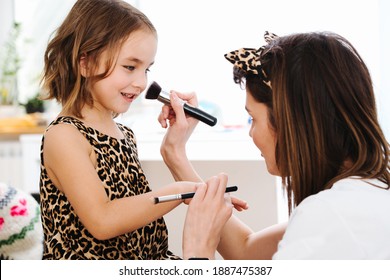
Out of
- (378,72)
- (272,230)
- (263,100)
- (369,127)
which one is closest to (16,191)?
(272,230)

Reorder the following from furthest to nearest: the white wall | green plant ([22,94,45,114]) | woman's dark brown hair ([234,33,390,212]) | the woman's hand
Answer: the white wall < green plant ([22,94,45,114]) < the woman's hand < woman's dark brown hair ([234,33,390,212])

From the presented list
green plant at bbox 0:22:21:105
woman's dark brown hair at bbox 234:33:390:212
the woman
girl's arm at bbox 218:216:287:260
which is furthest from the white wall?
woman's dark brown hair at bbox 234:33:390:212

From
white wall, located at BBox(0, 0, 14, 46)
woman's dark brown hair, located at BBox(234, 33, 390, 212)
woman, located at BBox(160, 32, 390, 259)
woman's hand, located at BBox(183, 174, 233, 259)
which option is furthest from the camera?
white wall, located at BBox(0, 0, 14, 46)

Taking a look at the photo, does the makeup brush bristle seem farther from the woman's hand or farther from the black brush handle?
the woman's hand

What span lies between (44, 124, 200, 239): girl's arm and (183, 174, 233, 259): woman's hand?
5 centimetres

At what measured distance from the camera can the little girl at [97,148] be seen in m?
1.22

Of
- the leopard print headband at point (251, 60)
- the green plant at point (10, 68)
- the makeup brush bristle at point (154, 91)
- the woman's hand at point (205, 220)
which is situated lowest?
the green plant at point (10, 68)

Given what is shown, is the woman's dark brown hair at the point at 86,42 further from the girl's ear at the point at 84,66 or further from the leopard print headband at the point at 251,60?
the leopard print headband at the point at 251,60

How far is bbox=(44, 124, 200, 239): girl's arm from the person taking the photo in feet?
3.94

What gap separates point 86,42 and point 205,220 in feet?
1.63

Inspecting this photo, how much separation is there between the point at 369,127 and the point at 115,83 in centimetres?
57

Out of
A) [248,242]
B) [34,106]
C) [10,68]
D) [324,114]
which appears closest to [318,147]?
[324,114]

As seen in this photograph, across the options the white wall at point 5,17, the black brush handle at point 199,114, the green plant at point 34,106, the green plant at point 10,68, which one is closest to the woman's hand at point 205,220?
the black brush handle at point 199,114

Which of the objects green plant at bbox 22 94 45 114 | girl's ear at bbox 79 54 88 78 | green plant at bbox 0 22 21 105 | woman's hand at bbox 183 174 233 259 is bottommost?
green plant at bbox 22 94 45 114
